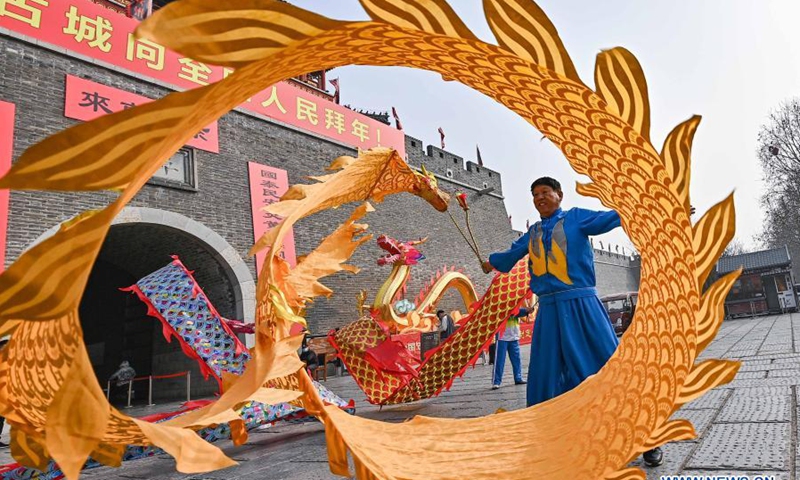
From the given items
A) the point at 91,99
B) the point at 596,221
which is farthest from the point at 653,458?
the point at 91,99

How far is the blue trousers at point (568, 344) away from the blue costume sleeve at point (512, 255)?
31cm

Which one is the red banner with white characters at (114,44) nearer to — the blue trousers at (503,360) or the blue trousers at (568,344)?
the blue trousers at (503,360)

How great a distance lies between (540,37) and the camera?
2.92 feet

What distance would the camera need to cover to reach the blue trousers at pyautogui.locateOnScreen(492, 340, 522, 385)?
17.6 ft

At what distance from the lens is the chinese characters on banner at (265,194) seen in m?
8.64

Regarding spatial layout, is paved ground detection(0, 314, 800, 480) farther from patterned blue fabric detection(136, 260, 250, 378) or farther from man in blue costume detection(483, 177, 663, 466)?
patterned blue fabric detection(136, 260, 250, 378)

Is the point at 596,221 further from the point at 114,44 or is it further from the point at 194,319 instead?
the point at 114,44

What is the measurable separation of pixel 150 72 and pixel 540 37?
815 cm

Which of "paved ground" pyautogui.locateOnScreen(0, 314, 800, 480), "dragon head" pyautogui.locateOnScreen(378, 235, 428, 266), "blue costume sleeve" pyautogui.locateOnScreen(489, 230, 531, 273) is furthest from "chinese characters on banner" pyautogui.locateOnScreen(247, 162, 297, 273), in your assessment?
"blue costume sleeve" pyautogui.locateOnScreen(489, 230, 531, 273)

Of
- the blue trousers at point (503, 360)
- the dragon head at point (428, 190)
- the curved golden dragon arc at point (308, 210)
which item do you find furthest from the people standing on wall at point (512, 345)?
the curved golden dragon arc at point (308, 210)

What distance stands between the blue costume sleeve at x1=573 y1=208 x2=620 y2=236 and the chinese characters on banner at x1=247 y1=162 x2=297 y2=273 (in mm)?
6921

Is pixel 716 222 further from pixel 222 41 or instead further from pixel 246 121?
pixel 246 121

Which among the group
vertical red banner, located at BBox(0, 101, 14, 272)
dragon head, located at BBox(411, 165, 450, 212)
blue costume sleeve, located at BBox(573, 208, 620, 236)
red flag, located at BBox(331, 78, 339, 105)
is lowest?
blue costume sleeve, located at BBox(573, 208, 620, 236)

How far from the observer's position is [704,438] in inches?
83.1
